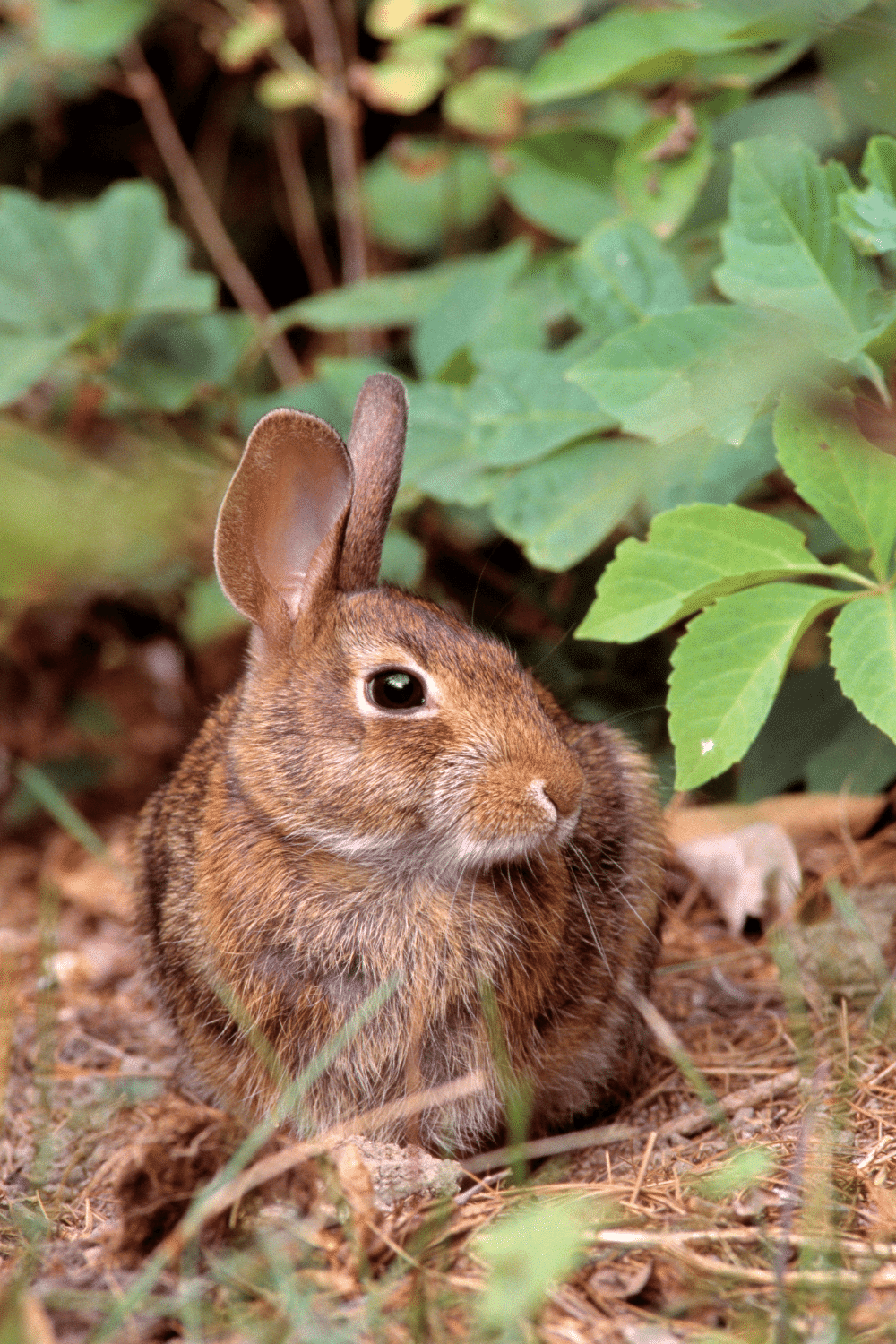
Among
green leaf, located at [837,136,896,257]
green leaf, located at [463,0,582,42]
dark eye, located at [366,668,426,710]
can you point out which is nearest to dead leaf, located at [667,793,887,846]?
dark eye, located at [366,668,426,710]

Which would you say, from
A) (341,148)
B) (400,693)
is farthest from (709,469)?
(341,148)

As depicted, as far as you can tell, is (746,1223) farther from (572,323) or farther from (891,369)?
(572,323)

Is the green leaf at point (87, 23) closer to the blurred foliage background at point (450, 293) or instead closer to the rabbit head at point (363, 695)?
the blurred foliage background at point (450, 293)

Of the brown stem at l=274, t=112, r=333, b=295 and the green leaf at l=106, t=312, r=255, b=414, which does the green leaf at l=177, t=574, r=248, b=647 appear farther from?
the brown stem at l=274, t=112, r=333, b=295

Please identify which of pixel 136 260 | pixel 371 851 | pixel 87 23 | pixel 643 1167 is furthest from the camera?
Result: pixel 87 23

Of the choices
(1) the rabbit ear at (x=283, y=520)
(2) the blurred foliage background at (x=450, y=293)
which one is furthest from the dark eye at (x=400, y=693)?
(2) the blurred foliage background at (x=450, y=293)

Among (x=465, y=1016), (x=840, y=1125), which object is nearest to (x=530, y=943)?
(x=465, y=1016)

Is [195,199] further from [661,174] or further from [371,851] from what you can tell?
[371,851]
